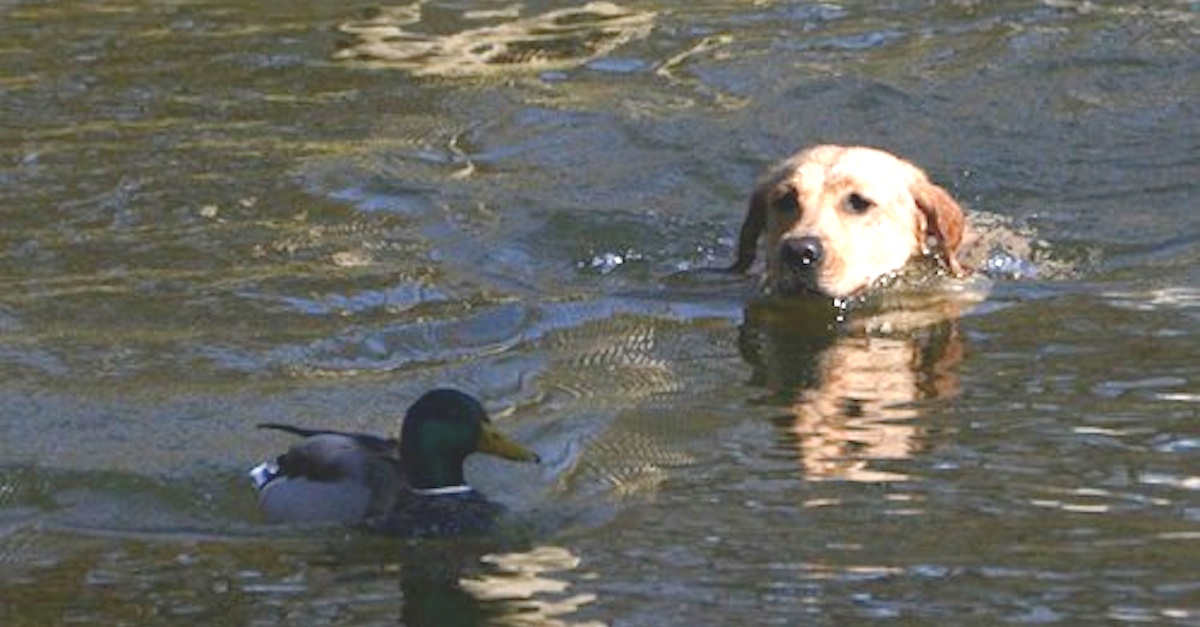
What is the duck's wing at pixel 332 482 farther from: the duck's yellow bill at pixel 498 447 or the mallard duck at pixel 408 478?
the duck's yellow bill at pixel 498 447

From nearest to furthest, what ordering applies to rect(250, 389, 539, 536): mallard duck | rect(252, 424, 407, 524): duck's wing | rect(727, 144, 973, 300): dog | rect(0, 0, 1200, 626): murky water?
rect(0, 0, 1200, 626): murky water, rect(250, 389, 539, 536): mallard duck, rect(252, 424, 407, 524): duck's wing, rect(727, 144, 973, 300): dog

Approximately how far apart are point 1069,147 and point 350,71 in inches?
141

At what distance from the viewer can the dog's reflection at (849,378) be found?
7898 millimetres

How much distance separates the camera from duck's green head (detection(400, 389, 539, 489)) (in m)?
7.30

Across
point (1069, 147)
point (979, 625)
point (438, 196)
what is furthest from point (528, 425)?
Result: point (1069, 147)

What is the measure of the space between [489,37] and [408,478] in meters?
7.43

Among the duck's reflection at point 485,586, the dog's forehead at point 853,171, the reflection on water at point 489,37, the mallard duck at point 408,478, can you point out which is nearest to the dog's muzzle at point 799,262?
the dog's forehead at point 853,171

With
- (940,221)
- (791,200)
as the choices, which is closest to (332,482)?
(791,200)

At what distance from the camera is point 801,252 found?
388 inches

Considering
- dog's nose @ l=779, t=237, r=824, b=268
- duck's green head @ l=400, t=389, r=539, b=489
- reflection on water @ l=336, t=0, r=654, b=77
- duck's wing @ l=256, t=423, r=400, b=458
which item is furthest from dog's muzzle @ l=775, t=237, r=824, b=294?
reflection on water @ l=336, t=0, r=654, b=77

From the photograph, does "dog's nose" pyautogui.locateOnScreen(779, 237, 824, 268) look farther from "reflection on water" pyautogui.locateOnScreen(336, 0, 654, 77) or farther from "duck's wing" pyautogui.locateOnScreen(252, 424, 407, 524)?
"reflection on water" pyautogui.locateOnScreen(336, 0, 654, 77)

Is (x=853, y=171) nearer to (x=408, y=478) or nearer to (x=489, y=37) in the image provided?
(x=408, y=478)

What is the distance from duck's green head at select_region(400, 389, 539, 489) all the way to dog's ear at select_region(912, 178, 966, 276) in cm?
329

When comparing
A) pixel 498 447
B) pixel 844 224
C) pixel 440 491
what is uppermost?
pixel 844 224
